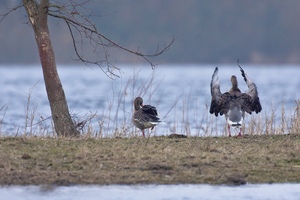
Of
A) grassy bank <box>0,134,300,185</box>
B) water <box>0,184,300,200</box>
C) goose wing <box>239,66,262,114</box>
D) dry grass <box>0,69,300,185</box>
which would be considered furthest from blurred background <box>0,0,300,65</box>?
water <box>0,184,300,200</box>

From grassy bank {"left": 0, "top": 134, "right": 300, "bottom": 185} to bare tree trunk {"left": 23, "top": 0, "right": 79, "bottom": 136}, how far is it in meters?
1.02

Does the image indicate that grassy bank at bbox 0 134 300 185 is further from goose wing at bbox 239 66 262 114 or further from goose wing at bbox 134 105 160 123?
goose wing at bbox 239 66 262 114

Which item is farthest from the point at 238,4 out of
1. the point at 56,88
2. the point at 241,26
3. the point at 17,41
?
the point at 56,88

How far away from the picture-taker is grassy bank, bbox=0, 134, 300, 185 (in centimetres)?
1162

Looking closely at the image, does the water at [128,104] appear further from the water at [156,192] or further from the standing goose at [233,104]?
the water at [156,192]

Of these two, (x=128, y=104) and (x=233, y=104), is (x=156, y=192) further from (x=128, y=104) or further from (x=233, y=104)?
(x=128, y=104)

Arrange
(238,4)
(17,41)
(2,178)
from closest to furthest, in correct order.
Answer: (2,178) → (17,41) → (238,4)

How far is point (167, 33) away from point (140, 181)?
292ft

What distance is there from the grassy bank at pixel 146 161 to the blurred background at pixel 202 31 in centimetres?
7815

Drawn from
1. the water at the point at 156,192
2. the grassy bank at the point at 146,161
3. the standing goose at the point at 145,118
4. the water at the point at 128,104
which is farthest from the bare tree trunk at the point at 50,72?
the water at the point at 156,192

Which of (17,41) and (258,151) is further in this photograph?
(17,41)

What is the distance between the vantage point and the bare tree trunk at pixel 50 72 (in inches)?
632

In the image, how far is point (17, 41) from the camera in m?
95.9

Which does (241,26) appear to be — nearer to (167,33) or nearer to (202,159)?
(167,33)
